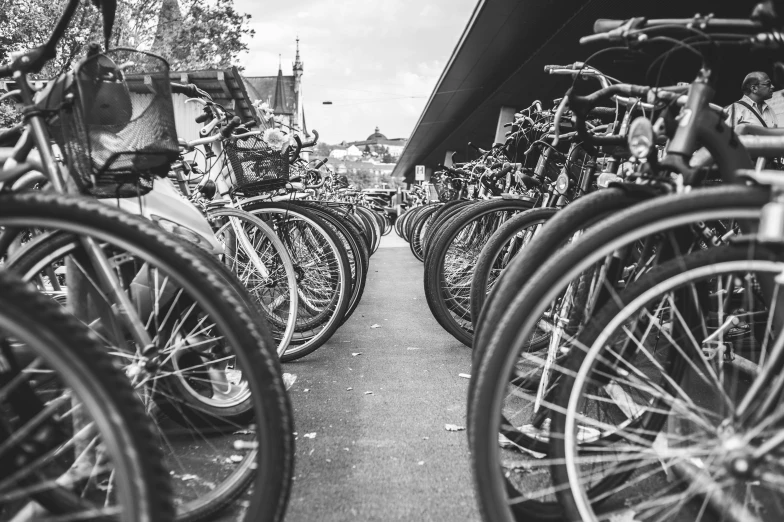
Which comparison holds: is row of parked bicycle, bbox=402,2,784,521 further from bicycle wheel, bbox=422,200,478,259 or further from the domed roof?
the domed roof

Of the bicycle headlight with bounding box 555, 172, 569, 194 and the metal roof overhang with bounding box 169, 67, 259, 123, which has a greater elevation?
the metal roof overhang with bounding box 169, 67, 259, 123

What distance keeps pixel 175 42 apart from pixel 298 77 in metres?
44.0

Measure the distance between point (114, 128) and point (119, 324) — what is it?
612mm

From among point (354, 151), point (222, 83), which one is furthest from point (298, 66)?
point (354, 151)

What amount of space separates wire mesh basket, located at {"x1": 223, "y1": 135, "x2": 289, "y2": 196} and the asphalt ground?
107 cm

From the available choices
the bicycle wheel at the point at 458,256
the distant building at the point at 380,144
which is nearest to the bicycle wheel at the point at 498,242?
the bicycle wheel at the point at 458,256

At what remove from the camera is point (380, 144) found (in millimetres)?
148750

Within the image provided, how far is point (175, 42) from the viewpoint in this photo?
80.1 feet

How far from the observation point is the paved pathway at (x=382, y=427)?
6.63 feet

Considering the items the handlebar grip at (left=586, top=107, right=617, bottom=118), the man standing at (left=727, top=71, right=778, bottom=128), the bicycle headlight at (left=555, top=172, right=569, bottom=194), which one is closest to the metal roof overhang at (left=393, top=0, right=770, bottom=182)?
the man standing at (left=727, top=71, right=778, bottom=128)

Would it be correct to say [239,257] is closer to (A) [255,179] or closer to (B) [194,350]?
(A) [255,179]

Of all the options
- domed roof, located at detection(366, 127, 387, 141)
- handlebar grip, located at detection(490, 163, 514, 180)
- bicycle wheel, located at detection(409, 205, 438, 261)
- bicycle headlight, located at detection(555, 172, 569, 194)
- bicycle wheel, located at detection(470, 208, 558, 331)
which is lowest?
domed roof, located at detection(366, 127, 387, 141)

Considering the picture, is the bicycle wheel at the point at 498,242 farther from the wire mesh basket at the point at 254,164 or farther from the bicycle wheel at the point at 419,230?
the bicycle wheel at the point at 419,230

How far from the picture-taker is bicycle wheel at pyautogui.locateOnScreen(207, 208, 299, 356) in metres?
3.19
